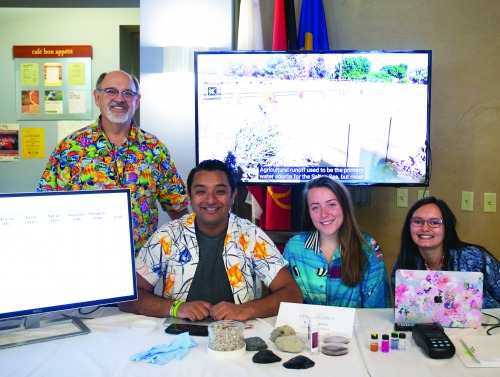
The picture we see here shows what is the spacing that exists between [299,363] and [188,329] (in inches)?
16.0

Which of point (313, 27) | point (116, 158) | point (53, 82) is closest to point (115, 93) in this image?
point (116, 158)

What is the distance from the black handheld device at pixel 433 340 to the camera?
5.05ft

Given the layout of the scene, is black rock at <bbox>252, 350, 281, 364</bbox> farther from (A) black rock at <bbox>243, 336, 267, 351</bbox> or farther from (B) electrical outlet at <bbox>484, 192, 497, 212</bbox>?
(B) electrical outlet at <bbox>484, 192, 497, 212</bbox>

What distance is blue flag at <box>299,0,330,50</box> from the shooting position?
3.20 meters

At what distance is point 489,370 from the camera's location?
1.47 metres

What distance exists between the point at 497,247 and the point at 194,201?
6.70 ft

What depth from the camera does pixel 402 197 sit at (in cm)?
339

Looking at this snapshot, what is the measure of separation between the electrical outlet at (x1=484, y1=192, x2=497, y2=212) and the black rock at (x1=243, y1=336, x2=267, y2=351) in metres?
2.14

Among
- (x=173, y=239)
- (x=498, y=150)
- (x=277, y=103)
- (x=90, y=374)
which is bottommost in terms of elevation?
(x=90, y=374)

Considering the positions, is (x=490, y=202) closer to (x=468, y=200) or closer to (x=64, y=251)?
(x=468, y=200)

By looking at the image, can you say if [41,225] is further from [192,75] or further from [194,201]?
[192,75]

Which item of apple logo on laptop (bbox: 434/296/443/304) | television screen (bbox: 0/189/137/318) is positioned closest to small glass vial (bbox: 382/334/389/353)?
apple logo on laptop (bbox: 434/296/443/304)

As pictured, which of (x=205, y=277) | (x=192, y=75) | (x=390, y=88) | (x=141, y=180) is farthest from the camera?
(x=192, y=75)

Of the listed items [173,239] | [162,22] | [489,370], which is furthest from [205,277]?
[162,22]
